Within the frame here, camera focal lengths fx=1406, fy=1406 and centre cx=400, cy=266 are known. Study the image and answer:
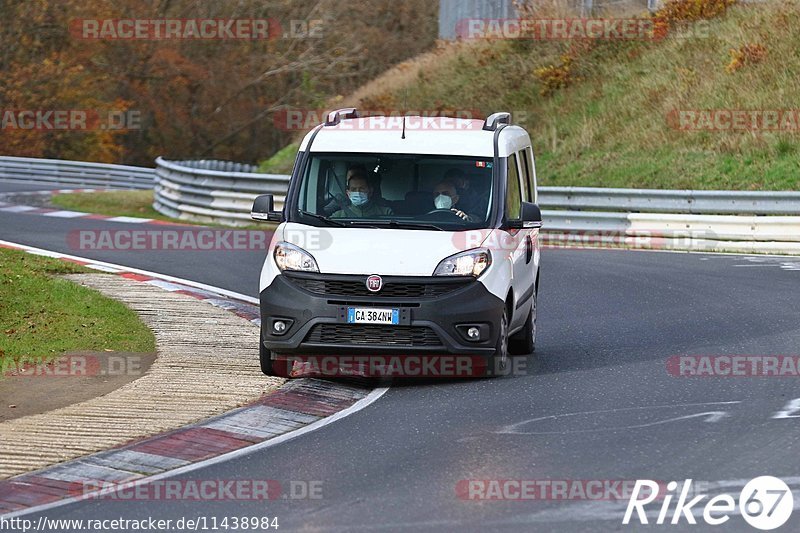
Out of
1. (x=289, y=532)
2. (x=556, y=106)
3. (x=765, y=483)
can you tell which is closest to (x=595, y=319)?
(x=765, y=483)

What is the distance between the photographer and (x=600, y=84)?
115ft

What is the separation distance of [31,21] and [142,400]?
46.4 meters

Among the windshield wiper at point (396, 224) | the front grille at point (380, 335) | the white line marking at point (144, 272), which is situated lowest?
the white line marking at point (144, 272)

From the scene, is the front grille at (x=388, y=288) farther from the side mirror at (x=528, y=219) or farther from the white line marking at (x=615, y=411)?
the white line marking at (x=615, y=411)

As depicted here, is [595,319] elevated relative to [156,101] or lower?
lower

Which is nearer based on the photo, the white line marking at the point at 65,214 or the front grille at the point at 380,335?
the front grille at the point at 380,335

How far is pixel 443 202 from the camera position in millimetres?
11781

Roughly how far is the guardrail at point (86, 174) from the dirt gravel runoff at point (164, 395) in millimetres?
28456

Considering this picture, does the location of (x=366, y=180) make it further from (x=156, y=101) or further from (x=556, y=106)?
(x=156, y=101)

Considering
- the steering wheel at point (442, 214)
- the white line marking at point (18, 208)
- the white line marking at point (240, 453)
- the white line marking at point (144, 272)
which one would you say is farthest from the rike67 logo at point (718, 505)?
the white line marking at point (18, 208)

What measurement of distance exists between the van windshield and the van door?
329 millimetres

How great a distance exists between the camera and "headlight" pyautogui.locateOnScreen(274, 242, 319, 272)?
11133 millimetres

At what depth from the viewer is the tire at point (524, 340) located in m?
12.8

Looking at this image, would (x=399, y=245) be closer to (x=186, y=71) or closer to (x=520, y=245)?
(x=520, y=245)
